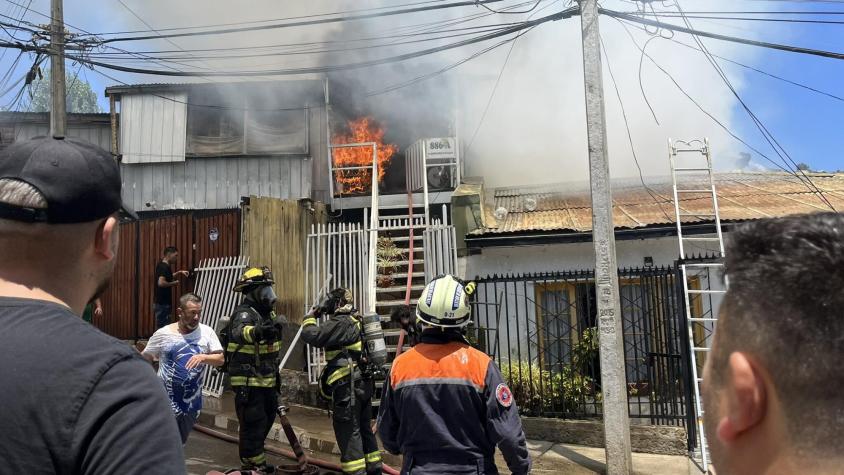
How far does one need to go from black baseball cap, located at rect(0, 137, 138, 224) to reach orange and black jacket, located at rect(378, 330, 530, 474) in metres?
2.01

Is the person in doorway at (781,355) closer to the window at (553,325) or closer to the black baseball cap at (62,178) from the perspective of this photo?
the black baseball cap at (62,178)

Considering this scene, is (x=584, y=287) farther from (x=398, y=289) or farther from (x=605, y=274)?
(x=605, y=274)

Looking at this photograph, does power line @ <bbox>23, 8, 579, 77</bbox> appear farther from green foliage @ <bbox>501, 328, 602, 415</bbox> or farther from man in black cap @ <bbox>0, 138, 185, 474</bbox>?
man in black cap @ <bbox>0, 138, 185, 474</bbox>

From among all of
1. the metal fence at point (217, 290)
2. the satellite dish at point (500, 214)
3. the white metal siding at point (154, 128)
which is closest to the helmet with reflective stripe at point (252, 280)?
the metal fence at point (217, 290)

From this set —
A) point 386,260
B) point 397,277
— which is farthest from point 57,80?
point 397,277

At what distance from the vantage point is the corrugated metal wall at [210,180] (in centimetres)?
1280

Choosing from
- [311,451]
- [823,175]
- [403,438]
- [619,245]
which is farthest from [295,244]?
[823,175]

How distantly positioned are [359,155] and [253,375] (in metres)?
7.86

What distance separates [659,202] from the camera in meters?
10.6

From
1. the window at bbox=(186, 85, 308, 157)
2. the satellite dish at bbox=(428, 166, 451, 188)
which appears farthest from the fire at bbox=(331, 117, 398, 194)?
the satellite dish at bbox=(428, 166, 451, 188)

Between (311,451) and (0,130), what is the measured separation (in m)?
11.7

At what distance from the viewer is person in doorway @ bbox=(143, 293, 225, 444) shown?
467cm

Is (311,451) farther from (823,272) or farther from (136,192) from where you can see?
(136,192)

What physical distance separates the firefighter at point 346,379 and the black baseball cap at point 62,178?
13.3ft
